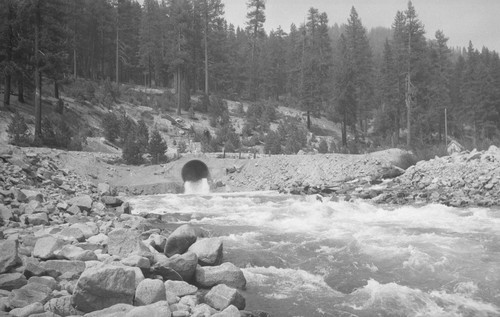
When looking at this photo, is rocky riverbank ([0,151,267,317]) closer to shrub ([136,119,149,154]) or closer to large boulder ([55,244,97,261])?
large boulder ([55,244,97,261])

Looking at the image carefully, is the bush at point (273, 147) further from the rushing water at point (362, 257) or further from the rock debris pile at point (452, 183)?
the rushing water at point (362, 257)

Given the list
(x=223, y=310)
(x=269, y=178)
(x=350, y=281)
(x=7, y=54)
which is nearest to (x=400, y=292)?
(x=350, y=281)

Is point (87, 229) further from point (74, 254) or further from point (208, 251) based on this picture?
point (208, 251)

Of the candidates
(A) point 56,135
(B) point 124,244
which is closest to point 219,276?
(B) point 124,244

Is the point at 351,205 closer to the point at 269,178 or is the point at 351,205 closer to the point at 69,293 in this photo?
the point at 269,178

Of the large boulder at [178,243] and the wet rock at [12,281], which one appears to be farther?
the large boulder at [178,243]

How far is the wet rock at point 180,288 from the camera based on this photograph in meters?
6.55

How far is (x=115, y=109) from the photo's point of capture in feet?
125

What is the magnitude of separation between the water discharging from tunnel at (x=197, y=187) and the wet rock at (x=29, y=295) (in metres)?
17.5

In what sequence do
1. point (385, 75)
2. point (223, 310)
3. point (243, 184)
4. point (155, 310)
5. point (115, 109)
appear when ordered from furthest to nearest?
point (385, 75), point (115, 109), point (243, 184), point (223, 310), point (155, 310)

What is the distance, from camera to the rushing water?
7.06 metres

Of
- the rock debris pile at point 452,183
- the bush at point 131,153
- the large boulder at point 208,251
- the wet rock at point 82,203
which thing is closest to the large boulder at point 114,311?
the large boulder at point 208,251

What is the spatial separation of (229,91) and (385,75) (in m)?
20.9

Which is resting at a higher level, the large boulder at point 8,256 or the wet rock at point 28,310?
the large boulder at point 8,256
